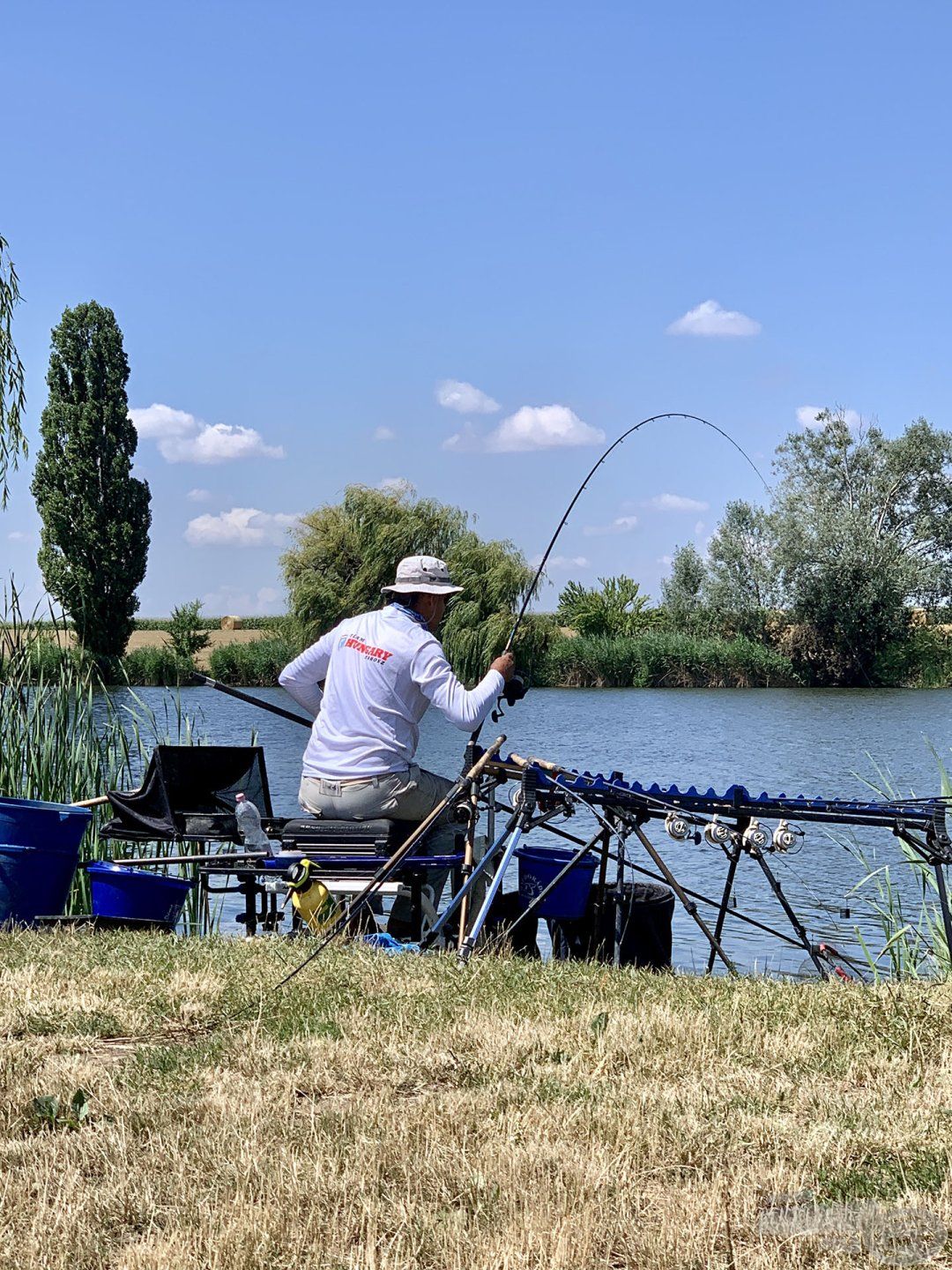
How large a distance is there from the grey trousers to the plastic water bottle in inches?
8.8

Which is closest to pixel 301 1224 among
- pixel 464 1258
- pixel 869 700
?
pixel 464 1258

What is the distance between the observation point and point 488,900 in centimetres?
518

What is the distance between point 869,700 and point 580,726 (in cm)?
1081

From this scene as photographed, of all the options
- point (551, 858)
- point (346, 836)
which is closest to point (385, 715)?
point (346, 836)

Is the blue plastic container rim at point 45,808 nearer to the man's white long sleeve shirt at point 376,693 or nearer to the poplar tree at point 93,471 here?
the man's white long sleeve shirt at point 376,693

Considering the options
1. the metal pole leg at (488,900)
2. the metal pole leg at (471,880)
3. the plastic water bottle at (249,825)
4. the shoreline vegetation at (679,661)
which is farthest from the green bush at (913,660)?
the metal pole leg at (488,900)

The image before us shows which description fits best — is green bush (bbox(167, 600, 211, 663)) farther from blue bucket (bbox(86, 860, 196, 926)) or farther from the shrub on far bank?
blue bucket (bbox(86, 860, 196, 926))

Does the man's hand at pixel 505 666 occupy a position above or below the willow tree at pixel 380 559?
below

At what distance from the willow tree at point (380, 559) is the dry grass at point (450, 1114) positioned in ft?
102

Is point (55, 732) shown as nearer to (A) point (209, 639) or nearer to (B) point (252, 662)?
(B) point (252, 662)

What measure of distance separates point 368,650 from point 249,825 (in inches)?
34.8

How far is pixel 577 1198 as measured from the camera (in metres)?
2.68

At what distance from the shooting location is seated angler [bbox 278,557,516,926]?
5.77 meters

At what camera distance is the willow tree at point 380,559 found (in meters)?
36.4
